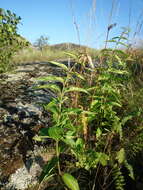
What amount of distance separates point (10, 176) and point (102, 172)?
0.65m

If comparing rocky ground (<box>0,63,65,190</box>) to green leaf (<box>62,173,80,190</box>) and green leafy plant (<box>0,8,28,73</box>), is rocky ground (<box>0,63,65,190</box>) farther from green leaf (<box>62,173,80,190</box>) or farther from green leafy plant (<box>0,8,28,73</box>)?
green leafy plant (<box>0,8,28,73</box>)

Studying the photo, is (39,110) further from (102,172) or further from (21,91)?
(102,172)

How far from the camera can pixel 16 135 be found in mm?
1301

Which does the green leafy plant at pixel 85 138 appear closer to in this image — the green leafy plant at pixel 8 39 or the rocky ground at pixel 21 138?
the rocky ground at pixel 21 138

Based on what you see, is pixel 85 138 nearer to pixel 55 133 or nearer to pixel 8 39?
pixel 55 133

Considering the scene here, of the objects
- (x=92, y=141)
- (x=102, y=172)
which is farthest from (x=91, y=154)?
(x=92, y=141)

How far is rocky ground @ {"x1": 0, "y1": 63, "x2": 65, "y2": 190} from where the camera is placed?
1137 mm

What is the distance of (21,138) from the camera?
1.30 meters

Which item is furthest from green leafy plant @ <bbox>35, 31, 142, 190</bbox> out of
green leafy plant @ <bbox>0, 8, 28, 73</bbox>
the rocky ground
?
green leafy plant @ <bbox>0, 8, 28, 73</bbox>

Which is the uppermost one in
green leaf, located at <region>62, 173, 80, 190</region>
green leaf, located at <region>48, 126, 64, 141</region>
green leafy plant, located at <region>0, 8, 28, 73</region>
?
green leafy plant, located at <region>0, 8, 28, 73</region>

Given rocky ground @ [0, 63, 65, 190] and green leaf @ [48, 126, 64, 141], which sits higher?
green leaf @ [48, 126, 64, 141]

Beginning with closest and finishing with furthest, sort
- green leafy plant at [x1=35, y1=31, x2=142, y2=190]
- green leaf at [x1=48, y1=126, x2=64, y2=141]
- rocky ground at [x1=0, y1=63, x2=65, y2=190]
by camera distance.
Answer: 1. green leaf at [x1=48, y1=126, x2=64, y2=141]
2. green leafy plant at [x1=35, y1=31, x2=142, y2=190]
3. rocky ground at [x1=0, y1=63, x2=65, y2=190]

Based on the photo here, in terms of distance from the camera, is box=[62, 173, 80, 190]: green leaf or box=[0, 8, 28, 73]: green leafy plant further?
box=[0, 8, 28, 73]: green leafy plant

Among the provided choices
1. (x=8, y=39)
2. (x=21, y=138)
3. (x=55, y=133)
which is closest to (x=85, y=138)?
(x=21, y=138)
